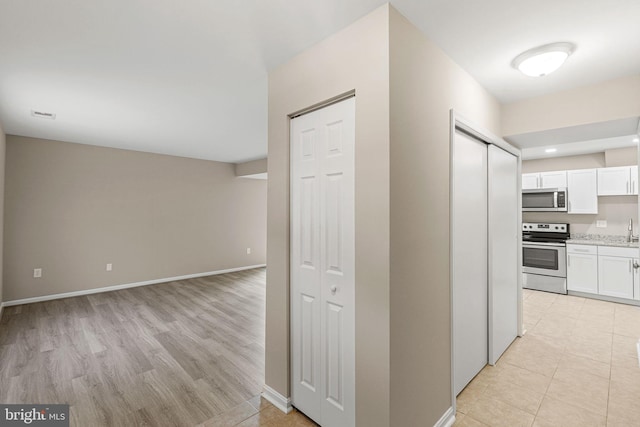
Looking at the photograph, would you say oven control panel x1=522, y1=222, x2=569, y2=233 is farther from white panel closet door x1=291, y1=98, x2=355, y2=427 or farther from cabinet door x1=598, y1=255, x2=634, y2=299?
white panel closet door x1=291, y1=98, x2=355, y2=427

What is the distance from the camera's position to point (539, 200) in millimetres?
5223

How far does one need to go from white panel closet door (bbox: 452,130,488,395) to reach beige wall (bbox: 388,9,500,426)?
205mm

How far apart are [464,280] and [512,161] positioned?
5.45 ft

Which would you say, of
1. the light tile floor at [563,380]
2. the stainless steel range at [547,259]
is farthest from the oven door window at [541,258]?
the light tile floor at [563,380]

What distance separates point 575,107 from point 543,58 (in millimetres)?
952

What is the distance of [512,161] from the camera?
3.13 m

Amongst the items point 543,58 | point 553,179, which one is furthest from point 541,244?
point 543,58

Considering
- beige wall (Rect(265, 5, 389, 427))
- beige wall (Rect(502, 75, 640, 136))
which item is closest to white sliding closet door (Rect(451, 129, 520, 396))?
beige wall (Rect(502, 75, 640, 136))

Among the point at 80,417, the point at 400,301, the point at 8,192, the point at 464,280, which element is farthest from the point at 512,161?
the point at 8,192

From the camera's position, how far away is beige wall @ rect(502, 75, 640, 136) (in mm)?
2305

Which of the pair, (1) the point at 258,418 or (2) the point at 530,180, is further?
(2) the point at 530,180

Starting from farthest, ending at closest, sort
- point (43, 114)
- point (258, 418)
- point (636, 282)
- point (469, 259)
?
point (636, 282) → point (43, 114) → point (469, 259) → point (258, 418)

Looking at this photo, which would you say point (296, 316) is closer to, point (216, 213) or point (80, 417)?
point (80, 417)

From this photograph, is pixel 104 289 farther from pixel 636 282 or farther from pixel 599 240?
pixel 599 240
